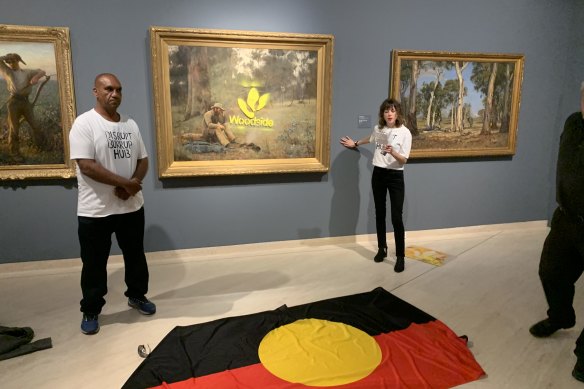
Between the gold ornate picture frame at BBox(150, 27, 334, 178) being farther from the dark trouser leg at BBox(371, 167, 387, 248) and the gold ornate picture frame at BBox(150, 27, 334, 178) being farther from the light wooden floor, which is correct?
the light wooden floor

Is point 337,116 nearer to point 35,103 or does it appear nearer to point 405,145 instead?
point 405,145

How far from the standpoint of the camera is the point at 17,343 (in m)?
2.37

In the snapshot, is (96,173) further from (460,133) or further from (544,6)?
(544,6)

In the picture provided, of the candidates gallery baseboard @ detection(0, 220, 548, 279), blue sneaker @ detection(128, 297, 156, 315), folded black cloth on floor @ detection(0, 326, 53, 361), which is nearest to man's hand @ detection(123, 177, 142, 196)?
blue sneaker @ detection(128, 297, 156, 315)

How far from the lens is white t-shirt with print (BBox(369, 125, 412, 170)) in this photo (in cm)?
343

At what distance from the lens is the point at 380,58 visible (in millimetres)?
3945

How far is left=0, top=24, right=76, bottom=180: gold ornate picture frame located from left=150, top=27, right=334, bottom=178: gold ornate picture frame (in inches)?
28.7

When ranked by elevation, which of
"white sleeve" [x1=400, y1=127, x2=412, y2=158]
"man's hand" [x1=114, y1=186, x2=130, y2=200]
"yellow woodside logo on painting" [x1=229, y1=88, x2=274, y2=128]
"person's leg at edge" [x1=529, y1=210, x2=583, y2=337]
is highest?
"yellow woodside logo on painting" [x1=229, y1=88, x2=274, y2=128]

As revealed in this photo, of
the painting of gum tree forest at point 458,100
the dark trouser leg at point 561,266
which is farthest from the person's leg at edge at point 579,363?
the painting of gum tree forest at point 458,100

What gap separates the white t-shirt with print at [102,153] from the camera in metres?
2.31

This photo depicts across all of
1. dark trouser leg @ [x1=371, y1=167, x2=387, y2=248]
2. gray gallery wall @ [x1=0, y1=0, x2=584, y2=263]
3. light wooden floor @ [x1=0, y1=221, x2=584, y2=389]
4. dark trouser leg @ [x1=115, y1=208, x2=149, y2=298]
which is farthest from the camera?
dark trouser leg @ [x1=371, y1=167, x2=387, y2=248]

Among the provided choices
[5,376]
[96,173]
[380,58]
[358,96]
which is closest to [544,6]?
[380,58]

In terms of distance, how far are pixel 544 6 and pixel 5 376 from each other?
5640mm

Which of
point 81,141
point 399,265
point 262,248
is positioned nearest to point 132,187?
point 81,141
